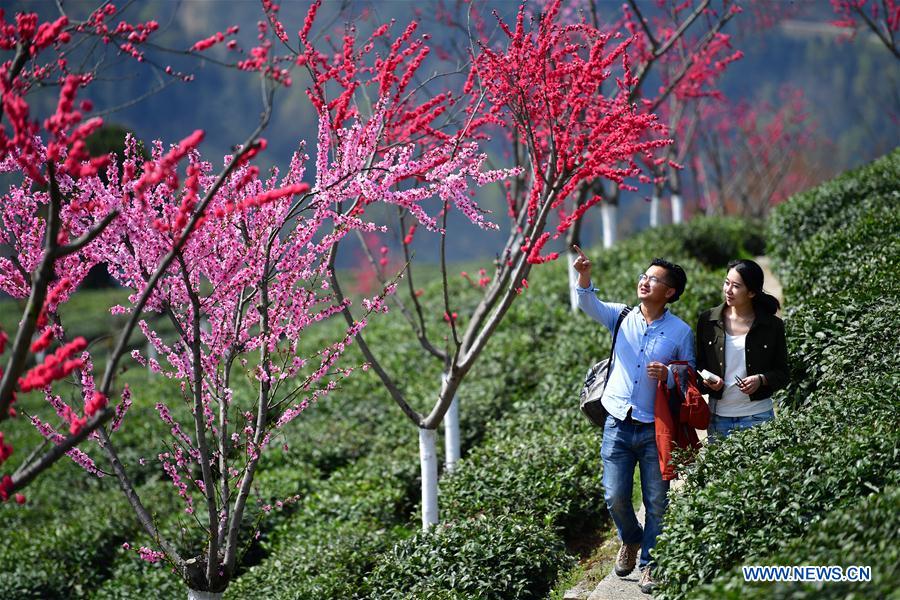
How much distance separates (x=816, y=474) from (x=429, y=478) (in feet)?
8.72

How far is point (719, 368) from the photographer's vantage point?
14.8 ft

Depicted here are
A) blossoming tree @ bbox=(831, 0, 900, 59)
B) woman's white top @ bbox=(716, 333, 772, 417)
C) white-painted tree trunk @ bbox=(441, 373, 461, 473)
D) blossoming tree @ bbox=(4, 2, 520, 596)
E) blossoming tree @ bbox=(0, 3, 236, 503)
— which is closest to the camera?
blossoming tree @ bbox=(0, 3, 236, 503)

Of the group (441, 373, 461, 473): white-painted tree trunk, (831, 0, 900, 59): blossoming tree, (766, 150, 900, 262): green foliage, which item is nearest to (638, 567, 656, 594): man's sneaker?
(441, 373, 461, 473): white-painted tree trunk

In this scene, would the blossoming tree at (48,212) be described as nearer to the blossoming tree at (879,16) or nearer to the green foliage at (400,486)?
the green foliage at (400,486)

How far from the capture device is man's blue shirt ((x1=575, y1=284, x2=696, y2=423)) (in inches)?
176

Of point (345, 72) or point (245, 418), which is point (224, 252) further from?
point (345, 72)

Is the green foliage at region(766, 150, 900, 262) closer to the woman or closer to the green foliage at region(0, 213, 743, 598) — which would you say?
the green foliage at region(0, 213, 743, 598)

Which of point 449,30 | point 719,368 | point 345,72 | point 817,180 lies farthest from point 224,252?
point 817,180

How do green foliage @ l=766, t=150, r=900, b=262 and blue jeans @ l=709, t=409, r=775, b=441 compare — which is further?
green foliage @ l=766, t=150, r=900, b=262

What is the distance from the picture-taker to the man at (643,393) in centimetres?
448

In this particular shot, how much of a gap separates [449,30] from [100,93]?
3606cm

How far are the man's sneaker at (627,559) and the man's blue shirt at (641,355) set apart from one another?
81 centimetres

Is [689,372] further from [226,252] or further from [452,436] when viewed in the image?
[452,436]

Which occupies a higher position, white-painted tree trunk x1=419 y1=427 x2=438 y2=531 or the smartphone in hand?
the smartphone in hand
